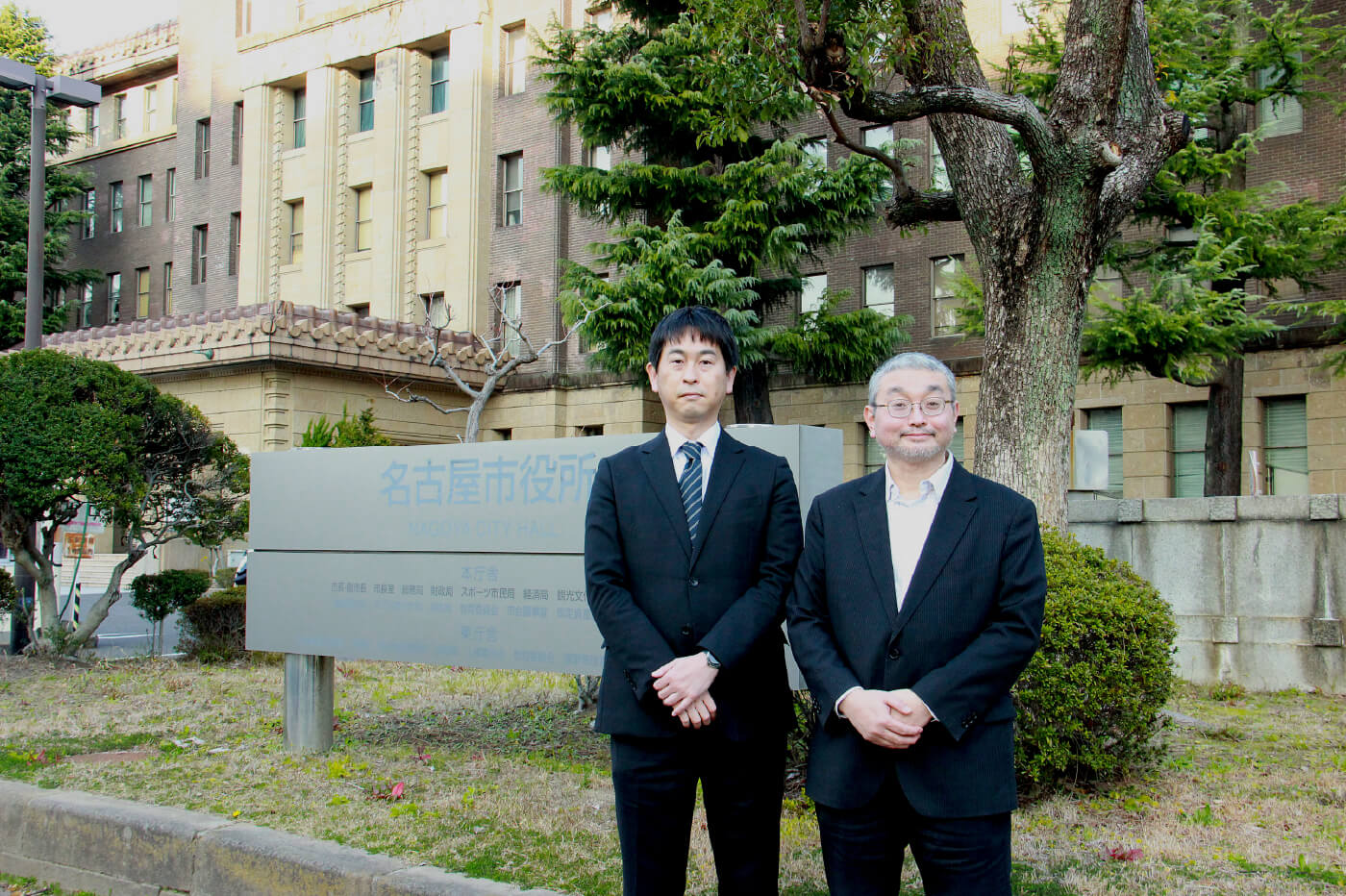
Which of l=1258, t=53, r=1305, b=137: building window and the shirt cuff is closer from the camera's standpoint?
the shirt cuff

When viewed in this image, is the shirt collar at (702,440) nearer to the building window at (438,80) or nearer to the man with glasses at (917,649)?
the man with glasses at (917,649)

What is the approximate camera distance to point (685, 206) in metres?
21.3

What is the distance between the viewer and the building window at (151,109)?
134 ft

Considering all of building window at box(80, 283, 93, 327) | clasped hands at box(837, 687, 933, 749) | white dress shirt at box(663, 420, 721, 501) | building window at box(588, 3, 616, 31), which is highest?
building window at box(588, 3, 616, 31)

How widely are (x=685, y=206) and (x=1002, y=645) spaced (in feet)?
61.9

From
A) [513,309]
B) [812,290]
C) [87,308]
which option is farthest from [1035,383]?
[87,308]

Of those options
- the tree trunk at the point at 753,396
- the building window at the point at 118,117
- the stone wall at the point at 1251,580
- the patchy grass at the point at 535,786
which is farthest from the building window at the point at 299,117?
the stone wall at the point at 1251,580

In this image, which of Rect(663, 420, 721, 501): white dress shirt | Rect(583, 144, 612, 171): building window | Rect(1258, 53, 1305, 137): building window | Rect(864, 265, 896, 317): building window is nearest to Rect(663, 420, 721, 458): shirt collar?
Rect(663, 420, 721, 501): white dress shirt

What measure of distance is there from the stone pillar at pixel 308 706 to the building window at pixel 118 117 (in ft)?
133

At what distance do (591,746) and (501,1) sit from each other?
2723 centimetres

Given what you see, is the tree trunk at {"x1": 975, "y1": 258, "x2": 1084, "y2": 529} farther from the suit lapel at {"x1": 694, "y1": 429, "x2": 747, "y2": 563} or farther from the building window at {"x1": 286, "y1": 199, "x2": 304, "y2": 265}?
the building window at {"x1": 286, "y1": 199, "x2": 304, "y2": 265}

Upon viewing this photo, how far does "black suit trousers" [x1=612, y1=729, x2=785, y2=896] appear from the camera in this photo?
11.2 ft

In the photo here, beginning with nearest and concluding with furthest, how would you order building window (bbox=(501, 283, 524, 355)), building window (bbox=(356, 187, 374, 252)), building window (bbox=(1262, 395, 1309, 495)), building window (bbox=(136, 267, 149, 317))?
building window (bbox=(1262, 395, 1309, 495)), building window (bbox=(501, 283, 524, 355)), building window (bbox=(356, 187, 374, 252)), building window (bbox=(136, 267, 149, 317))

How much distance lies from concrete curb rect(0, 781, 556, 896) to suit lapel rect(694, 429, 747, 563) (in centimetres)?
182
